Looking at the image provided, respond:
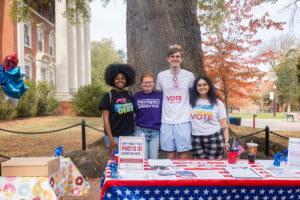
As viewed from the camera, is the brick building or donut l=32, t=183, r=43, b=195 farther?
the brick building

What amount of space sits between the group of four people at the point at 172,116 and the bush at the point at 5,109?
424 inches

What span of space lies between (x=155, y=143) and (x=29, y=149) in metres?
6.48

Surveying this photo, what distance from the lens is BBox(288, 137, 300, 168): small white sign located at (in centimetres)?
262

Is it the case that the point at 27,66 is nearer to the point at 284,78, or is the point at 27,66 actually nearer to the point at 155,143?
the point at 155,143

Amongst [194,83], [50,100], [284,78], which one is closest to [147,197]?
[194,83]

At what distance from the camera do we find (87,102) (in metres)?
17.3

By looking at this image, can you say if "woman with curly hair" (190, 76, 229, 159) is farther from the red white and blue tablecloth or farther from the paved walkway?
the paved walkway

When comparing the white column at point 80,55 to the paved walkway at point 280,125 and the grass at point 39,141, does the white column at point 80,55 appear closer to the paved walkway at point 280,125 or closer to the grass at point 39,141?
the grass at point 39,141

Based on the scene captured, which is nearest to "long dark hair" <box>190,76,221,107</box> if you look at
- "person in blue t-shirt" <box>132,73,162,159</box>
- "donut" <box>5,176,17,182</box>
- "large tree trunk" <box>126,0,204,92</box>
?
"person in blue t-shirt" <box>132,73,162,159</box>

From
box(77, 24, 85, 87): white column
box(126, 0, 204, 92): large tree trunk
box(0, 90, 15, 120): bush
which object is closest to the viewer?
box(126, 0, 204, 92): large tree trunk

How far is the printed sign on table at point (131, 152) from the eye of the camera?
8.05 ft

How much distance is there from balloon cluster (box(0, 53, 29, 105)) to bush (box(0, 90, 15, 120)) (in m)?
10.8

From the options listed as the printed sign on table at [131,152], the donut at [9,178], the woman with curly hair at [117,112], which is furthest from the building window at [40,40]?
the printed sign on table at [131,152]

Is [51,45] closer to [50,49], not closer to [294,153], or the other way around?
[50,49]
